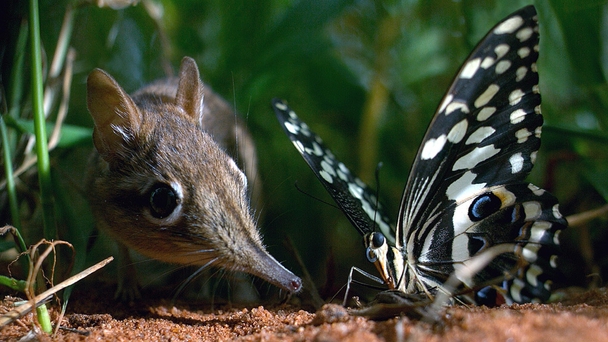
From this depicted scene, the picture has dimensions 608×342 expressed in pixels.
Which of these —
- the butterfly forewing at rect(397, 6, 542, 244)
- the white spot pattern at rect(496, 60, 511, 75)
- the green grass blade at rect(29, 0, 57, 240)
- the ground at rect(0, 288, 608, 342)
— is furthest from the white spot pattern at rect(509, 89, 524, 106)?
the green grass blade at rect(29, 0, 57, 240)

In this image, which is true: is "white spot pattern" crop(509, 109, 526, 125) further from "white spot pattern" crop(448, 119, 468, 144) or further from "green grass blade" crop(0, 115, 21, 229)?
"green grass blade" crop(0, 115, 21, 229)

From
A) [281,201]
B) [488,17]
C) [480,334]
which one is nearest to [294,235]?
[281,201]

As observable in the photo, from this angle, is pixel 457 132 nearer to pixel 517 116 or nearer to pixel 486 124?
pixel 486 124

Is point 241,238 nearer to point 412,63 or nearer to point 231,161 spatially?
point 231,161

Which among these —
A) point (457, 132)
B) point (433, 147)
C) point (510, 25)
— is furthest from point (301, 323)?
point (510, 25)

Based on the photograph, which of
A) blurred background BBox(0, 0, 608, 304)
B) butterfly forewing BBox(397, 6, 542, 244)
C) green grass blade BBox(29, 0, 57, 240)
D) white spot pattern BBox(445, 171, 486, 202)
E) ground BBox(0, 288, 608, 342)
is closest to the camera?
ground BBox(0, 288, 608, 342)
